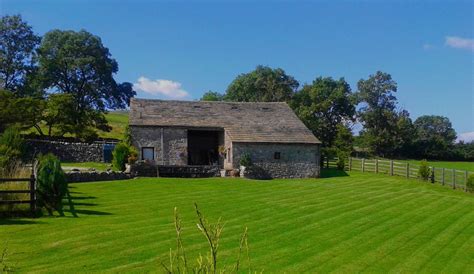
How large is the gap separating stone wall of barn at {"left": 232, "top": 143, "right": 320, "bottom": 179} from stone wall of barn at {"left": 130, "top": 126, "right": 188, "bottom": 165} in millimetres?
4018

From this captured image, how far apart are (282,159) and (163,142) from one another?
28.6 ft

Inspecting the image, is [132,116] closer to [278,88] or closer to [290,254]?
[290,254]

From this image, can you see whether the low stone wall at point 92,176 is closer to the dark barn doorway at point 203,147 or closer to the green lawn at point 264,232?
the green lawn at point 264,232

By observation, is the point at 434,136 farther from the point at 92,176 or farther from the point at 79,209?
the point at 79,209

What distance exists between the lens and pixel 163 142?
3291 centimetres

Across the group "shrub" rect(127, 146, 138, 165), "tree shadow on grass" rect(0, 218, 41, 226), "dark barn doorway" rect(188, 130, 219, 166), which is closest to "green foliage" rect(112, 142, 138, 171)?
"shrub" rect(127, 146, 138, 165)

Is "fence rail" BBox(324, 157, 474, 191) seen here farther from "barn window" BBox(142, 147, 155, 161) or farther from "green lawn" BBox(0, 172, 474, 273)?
"barn window" BBox(142, 147, 155, 161)

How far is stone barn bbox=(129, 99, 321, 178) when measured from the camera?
107 feet

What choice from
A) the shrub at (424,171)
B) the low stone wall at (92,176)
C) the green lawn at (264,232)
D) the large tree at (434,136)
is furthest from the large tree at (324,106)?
the green lawn at (264,232)

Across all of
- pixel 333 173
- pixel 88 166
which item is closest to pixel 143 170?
pixel 88 166

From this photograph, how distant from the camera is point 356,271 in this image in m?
9.66

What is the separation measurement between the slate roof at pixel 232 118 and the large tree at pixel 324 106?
17.7 metres

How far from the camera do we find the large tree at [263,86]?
194ft

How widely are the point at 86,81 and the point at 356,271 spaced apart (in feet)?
168
